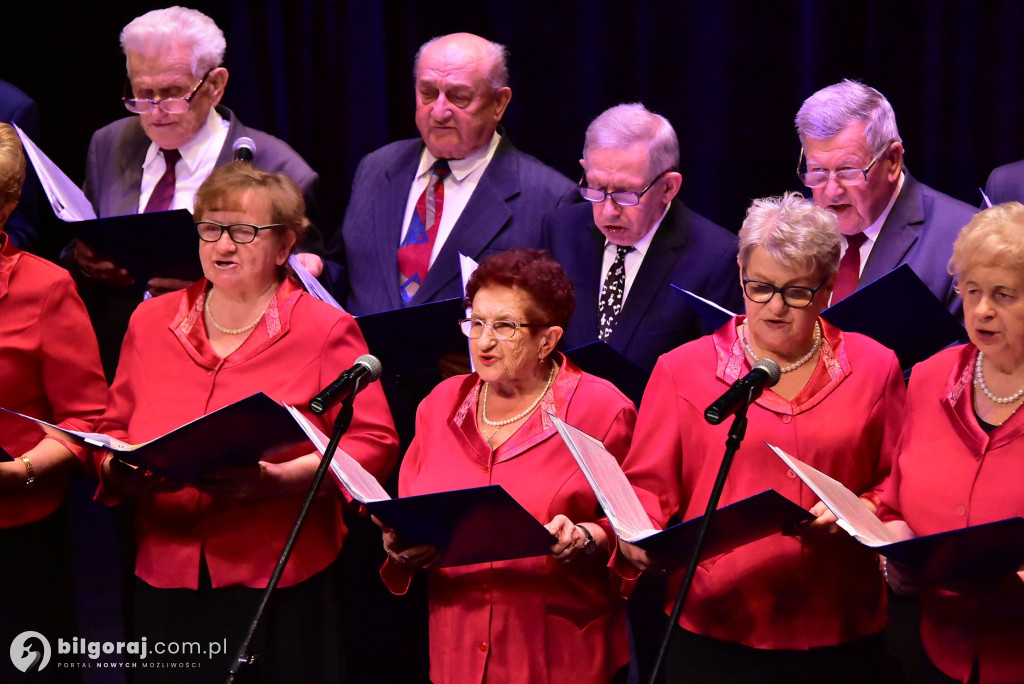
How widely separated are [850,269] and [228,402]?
76.6 inches

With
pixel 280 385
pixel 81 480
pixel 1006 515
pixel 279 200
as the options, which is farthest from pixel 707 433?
pixel 81 480

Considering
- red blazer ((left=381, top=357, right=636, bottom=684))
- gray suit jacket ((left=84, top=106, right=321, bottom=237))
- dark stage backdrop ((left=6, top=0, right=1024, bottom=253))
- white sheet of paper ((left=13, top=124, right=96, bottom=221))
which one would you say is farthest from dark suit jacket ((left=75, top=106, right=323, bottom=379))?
red blazer ((left=381, top=357, right=636, bottom=684))

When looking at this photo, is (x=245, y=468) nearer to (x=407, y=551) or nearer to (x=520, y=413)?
(x=407, y=551)

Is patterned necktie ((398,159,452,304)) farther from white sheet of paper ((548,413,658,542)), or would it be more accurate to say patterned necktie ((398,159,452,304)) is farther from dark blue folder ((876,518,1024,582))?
dark blue folder ((876,518,1024,582))

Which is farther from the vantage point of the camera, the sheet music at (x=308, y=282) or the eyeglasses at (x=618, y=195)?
the eyeglasses at (x=618, y=195)

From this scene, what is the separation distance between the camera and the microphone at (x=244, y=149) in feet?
13.2

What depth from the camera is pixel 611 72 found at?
16.1 ft

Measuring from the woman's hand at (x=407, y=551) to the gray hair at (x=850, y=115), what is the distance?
191 centimetres

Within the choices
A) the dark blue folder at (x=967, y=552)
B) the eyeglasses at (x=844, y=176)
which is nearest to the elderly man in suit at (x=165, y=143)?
the eyeglasses at (x=844, y=176)

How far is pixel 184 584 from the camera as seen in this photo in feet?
10.2

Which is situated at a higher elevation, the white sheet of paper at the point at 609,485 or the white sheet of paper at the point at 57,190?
the white sheet of paper at the point at 57,190

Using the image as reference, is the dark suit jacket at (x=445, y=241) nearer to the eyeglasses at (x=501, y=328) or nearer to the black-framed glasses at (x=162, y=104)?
the black-framed glasses at (x=162, y=104)

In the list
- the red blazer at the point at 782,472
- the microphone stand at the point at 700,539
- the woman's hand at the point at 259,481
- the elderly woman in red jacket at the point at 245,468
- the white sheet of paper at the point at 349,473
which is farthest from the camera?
the elderly woman in red jacket at the point at 245,468

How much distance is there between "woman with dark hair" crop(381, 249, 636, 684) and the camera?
287 cm
